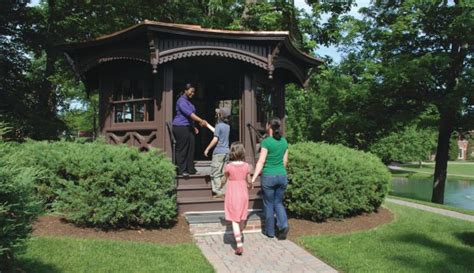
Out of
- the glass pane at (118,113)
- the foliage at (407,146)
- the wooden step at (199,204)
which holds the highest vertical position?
the glass pane at (118,113)

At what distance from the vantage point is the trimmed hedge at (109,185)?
746 centimetres

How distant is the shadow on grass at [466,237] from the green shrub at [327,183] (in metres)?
1.90

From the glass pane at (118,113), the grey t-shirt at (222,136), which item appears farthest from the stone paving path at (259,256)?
the glass pane at (118,113)

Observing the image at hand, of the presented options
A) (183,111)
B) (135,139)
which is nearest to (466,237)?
(183,111)

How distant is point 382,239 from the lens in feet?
26.5

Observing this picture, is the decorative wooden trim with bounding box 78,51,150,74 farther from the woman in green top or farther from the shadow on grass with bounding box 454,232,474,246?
the shadow on grass with bounding box 454,232,474,246

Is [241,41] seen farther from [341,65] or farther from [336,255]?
[341,65]

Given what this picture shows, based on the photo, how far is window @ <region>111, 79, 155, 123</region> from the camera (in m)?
10.8

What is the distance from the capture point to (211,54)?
9977 mm

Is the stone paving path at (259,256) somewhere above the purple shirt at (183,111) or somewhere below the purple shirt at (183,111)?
below

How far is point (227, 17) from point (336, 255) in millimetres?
14950

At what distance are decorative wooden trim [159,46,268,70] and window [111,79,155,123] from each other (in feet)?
Result: 4.79

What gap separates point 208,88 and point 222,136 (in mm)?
5464

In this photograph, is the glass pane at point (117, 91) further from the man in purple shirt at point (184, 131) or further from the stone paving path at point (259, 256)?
the stone paving path at point (259, 256)
